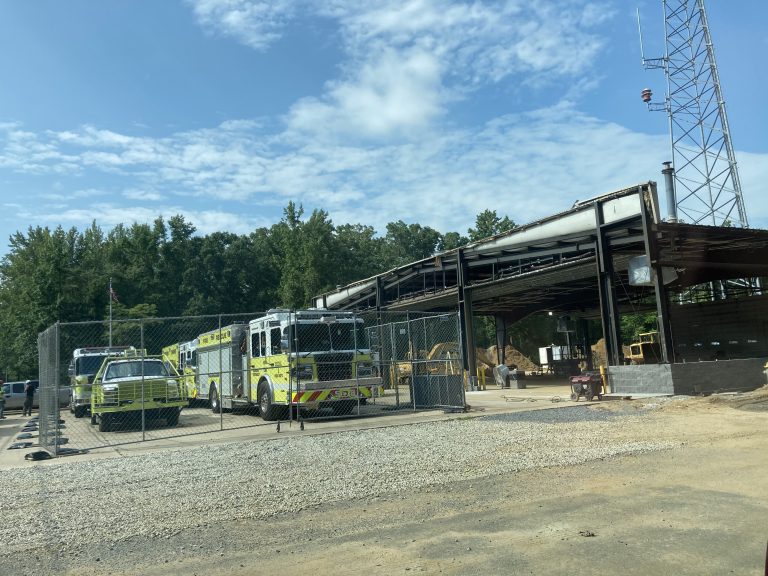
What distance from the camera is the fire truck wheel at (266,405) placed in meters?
16.5

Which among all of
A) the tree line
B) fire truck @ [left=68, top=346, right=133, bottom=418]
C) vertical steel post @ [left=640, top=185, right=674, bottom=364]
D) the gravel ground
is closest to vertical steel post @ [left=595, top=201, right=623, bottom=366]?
vertical steel post @ [left=640, top=185, right=674, bottom=364]

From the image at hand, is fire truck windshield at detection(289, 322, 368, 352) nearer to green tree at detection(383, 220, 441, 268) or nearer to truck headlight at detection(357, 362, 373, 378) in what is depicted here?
truck headlight at detection(357, 362, 373, 378)

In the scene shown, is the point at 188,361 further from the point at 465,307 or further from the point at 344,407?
the point at 465,307

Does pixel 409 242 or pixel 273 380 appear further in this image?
pixel 409 242

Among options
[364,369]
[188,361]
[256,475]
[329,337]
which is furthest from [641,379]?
[188,361]

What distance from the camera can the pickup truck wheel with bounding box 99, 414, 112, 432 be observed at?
16.5 metres

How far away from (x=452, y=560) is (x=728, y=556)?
2.20 meters

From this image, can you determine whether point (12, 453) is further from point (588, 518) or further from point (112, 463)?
point (588, 518)

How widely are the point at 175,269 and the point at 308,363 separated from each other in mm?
53970

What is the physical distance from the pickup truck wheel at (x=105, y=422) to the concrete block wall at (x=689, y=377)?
15641 mm

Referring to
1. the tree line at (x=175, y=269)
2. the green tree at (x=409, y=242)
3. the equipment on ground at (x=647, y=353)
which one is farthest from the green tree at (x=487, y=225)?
the equipment on ground at (x=647, y=353)

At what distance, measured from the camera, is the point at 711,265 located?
23.8 meters

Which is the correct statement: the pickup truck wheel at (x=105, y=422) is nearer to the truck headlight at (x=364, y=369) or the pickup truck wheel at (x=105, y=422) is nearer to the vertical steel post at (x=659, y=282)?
the truck headlight at (x=364, y=369)

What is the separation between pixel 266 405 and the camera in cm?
1680
